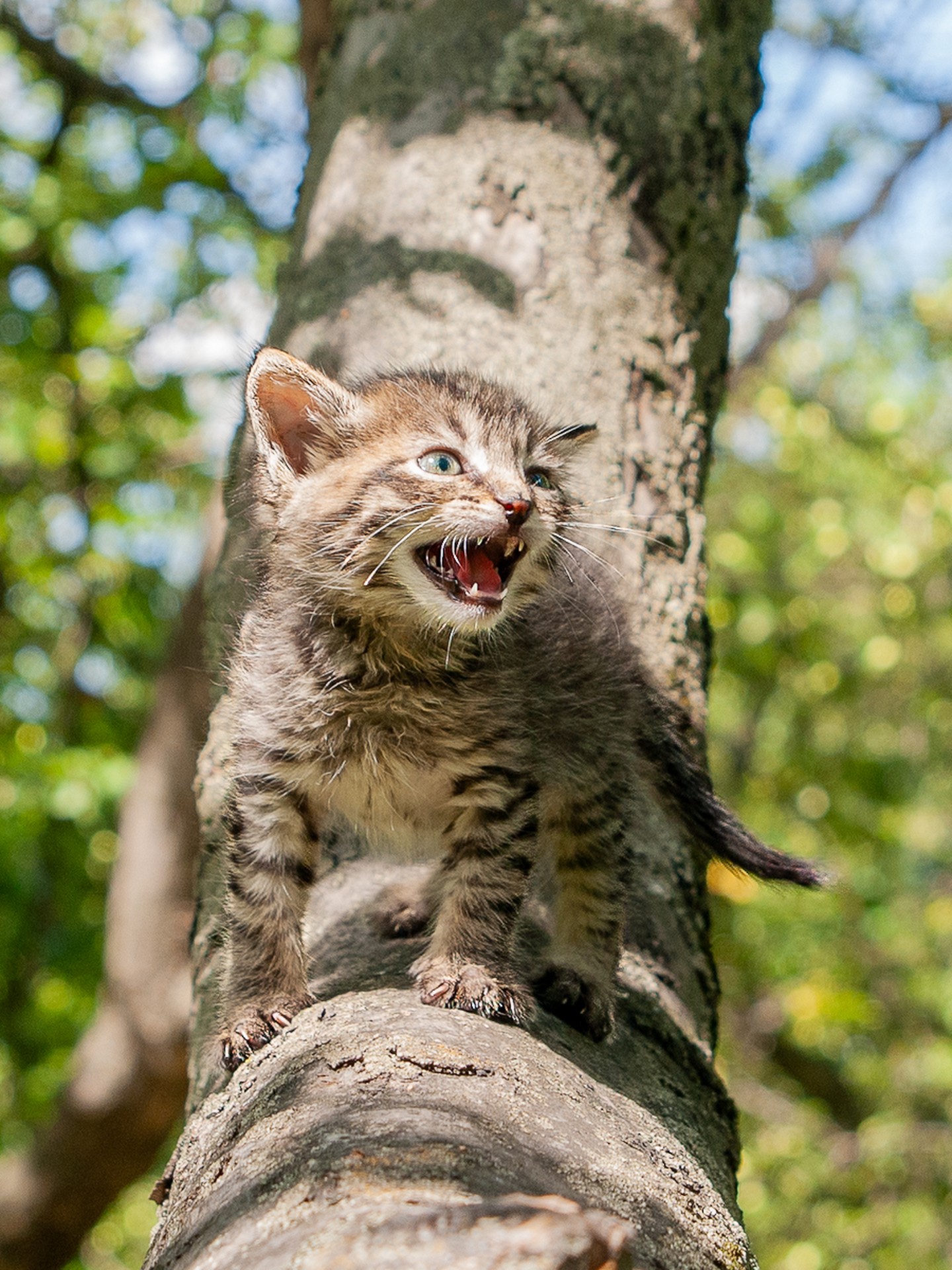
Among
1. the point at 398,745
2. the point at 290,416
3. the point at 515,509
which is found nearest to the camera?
the point at 515,509

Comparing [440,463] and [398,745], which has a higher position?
[440,463]

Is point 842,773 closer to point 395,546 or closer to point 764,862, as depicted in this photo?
point 764,862

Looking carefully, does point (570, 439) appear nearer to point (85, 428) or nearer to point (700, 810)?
point (700, 810)

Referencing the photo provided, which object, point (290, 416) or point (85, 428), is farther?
point (85, 428)

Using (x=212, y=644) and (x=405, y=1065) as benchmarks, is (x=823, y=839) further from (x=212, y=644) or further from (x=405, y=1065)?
(x=405, y=1065)

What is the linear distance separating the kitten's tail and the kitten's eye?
2.45 ft

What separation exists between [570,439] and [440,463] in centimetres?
37

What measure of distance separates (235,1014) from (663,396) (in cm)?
198

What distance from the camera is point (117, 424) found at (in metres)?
7.50

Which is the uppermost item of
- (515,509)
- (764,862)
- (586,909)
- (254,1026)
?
(515,509)

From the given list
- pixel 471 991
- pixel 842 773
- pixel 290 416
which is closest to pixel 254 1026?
pixel 471 991

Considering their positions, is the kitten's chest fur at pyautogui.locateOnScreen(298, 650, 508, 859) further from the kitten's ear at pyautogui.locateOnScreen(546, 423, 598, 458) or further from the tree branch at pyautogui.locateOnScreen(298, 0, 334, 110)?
the tree branch at pyautogui.locateOnScreen(298, 0, 334, 110)

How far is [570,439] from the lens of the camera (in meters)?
2.81

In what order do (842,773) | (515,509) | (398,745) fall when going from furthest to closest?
(842,773) < (398,745) < (515,509)
